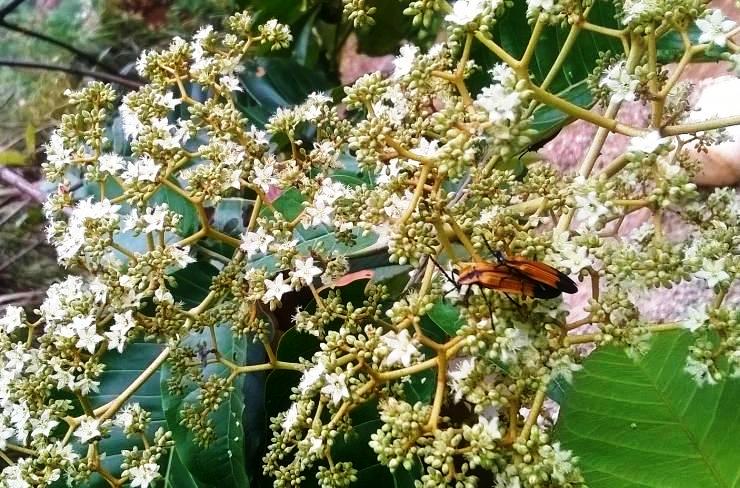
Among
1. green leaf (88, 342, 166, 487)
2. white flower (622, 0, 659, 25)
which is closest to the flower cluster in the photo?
white flower (622, 0, 659, 25)

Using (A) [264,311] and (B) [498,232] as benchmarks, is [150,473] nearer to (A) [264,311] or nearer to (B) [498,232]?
(A) [264,311]

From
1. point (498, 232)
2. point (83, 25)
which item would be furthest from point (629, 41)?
point (83, 25)

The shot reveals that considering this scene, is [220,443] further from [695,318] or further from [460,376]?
[695,318]

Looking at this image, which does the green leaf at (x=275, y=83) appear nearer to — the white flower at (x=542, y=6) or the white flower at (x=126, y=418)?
the white flower at (x=126, y=418)

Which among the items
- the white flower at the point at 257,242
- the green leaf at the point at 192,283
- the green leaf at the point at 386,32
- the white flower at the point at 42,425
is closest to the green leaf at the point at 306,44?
the green leaf at the point at 386,32

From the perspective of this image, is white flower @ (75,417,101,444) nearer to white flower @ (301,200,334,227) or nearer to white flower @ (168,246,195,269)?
white flower @ (168,246,195,269)

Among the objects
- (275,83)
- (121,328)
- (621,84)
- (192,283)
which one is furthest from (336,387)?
(275,83)
